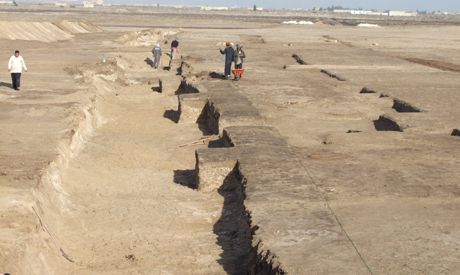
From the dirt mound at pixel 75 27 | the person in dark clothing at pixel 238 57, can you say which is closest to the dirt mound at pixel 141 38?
the dirt mound at pixel 75 27

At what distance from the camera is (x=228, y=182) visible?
8.15m

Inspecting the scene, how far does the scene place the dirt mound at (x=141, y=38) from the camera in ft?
115

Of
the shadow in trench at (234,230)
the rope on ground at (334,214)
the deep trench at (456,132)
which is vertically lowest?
the shadow in trench at (234,230)

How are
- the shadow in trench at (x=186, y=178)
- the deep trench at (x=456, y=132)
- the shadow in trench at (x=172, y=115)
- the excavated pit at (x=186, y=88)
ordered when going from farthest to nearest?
1. the excavated pit at (x=186, y=88)
2. the shadow in trench at (x=172, y=115)
3. the deep trench at (x=456, y=132)
4. the shadow in trench at (x=186, y=178)

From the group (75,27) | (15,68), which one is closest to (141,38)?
(75,27)

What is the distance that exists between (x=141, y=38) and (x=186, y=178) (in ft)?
100

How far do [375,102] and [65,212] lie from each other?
30.7ft

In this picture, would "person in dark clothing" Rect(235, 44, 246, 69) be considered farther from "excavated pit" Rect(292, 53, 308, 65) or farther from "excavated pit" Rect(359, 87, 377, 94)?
"excavated pit" Rect(292, 53, 308, 65)

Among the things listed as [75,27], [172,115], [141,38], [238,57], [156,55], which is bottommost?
[172,115]

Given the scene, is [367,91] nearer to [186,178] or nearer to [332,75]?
[332,75]

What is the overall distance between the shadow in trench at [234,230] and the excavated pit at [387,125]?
13.3ft

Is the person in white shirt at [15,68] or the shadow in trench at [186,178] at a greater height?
the person in white shirt at [15,68]

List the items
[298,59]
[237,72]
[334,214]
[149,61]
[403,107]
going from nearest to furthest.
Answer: [334,214] → [403,107] → [237,72] → [298,59] → [149,61]

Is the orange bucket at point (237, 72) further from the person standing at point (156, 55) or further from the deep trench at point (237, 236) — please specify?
the deep trench at point (237, 236)
